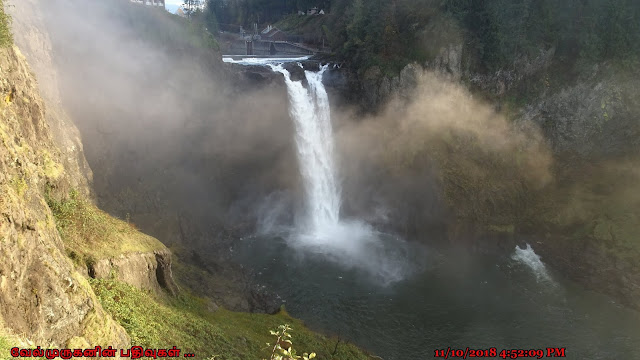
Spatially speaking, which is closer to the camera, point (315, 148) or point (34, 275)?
point (34, 275)

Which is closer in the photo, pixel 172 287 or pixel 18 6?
pixel 172 287

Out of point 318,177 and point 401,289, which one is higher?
point 318,177

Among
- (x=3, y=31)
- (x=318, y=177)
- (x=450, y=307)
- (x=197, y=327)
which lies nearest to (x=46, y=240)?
(x=197, y=327)

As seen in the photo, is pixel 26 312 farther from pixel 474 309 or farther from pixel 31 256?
pixel 474 309

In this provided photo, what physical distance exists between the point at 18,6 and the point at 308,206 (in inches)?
859

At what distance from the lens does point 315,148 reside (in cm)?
3388

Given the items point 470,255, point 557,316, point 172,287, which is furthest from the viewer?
point 470,255

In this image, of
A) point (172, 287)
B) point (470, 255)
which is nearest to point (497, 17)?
point (470, 255)

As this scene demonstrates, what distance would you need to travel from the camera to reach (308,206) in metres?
33.7

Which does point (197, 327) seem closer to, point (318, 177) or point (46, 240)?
point (46, 240)
